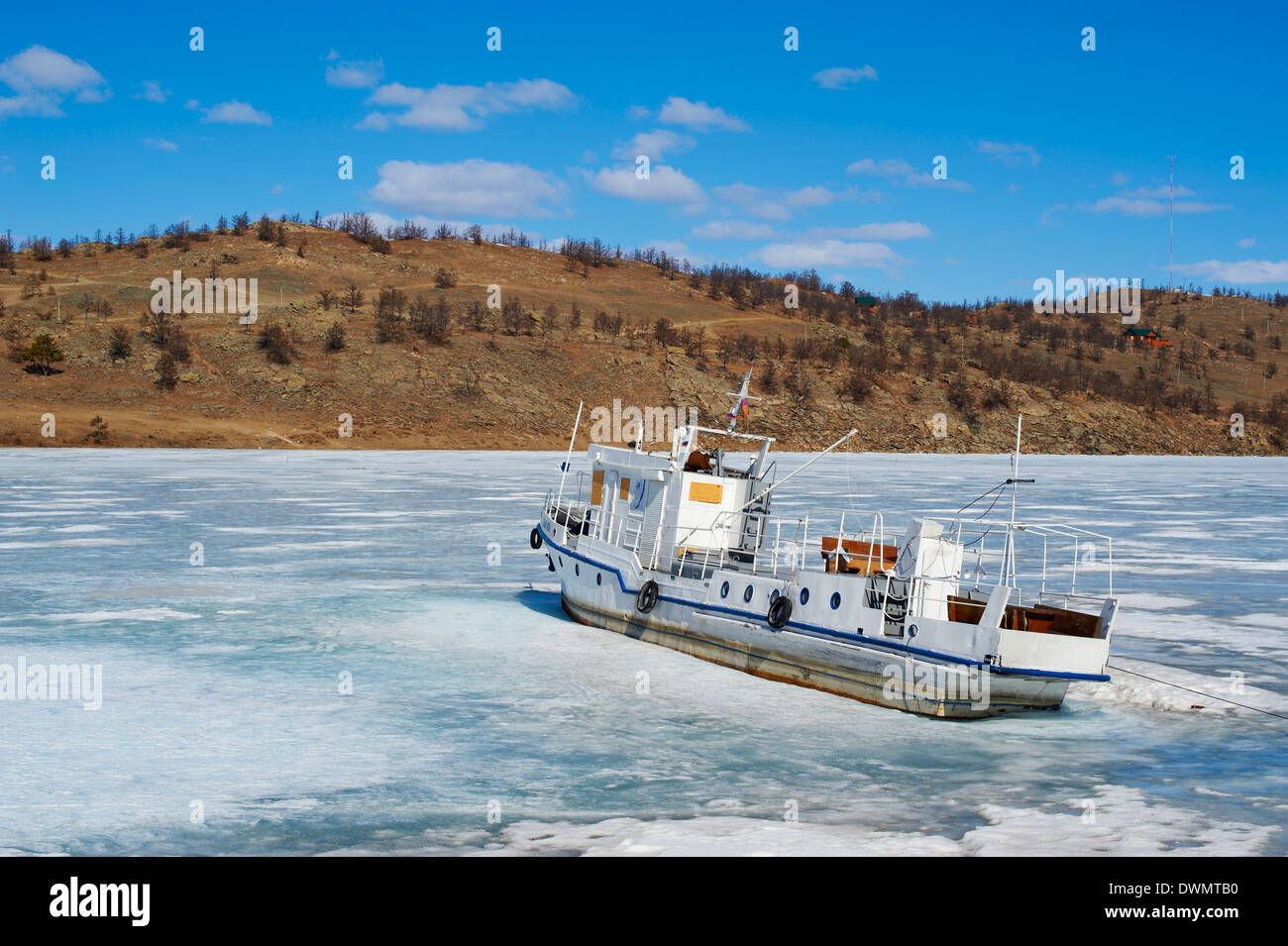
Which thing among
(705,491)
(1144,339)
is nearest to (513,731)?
(705,491)

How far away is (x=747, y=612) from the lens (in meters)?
18.8

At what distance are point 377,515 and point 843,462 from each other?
4479cm

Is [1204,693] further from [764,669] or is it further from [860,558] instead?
[764,669]

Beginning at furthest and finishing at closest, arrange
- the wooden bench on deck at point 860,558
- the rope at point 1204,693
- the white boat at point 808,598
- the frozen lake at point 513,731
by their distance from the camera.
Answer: the wooden bench on deck at point 860,558, the white boat at point 808,598, the rope at point 1204,693, the frozen lake at point 513,731

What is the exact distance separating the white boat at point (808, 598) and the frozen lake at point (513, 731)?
0.48 meters

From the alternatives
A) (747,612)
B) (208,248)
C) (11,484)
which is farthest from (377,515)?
(208,248)

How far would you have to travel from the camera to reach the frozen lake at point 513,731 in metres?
10.8

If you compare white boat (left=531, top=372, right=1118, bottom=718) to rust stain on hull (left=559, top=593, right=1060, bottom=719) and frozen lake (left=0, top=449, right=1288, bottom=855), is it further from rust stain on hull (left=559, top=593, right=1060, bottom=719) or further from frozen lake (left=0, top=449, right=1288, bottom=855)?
frozen lake (left=0, top=449, right=1288, bottom=855)

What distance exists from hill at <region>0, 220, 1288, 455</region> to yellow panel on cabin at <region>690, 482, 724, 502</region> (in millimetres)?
41239

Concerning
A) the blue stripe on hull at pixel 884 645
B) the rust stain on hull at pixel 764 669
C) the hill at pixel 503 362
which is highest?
the hill at pixel 503 362

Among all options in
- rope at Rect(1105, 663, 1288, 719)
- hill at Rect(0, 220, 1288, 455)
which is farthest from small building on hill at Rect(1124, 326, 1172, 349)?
rope at Rect(1105, 663, 1288, 719)

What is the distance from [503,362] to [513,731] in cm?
7704

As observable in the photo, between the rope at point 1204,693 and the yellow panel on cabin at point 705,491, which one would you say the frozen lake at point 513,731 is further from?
the yellow panel on cabin at point 705,491

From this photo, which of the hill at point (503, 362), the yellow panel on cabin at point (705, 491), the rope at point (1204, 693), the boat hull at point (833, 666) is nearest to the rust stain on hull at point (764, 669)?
the boat hull at point (833, 666)
